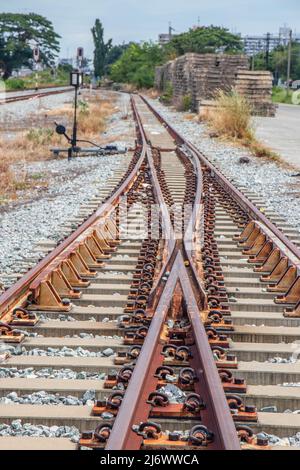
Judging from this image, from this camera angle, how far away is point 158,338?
4.54 metres

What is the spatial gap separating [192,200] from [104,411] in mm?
6570

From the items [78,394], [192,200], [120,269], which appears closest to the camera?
[78,394]

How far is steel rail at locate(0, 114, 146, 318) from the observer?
17.5 ft

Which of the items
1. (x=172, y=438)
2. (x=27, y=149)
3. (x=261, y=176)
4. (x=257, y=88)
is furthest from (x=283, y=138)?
(x=172, y=438)

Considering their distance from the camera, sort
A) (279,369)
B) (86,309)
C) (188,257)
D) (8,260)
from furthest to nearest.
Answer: (8,260)
(188,257)
(86,309)
(279,369)

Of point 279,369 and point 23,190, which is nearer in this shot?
point 279,369

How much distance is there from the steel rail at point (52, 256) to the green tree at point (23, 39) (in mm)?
92624

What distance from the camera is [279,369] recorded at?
14.7 ft

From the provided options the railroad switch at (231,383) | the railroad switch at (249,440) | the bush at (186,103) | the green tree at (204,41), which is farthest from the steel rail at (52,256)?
the green tree at (204,41)

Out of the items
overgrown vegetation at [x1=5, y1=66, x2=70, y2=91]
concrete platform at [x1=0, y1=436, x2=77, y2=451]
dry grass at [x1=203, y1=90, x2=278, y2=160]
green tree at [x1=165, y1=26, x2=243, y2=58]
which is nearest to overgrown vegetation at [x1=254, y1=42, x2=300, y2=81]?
green tree at [x1=165, y1=26, x2=243, y2=58]

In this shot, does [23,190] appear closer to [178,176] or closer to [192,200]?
[178,176]

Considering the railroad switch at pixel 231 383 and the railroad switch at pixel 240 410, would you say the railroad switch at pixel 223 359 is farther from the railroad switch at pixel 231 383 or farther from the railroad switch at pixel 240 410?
the railroad switch at pixel 240 410

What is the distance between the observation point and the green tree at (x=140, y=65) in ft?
260
